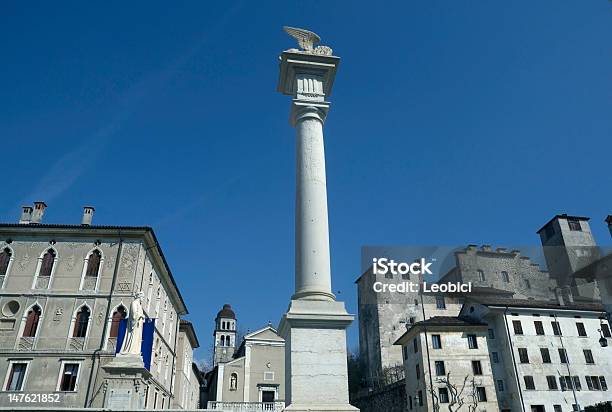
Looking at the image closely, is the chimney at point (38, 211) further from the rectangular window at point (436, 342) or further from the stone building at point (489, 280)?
the stone building at point (489, 280)

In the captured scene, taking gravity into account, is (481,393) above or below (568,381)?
below

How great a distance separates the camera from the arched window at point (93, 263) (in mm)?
29484

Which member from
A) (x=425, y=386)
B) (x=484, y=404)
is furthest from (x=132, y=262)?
(x=484, y=404)

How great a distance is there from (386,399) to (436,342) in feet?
46.0

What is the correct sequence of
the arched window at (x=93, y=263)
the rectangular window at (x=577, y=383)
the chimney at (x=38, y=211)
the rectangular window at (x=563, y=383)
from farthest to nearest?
the rectangular window at (x=577, y=383)
the rectangular window at (x=563, y=383)
the chimney at (x=38, y=211)
the arched window at (x=93, y=263)

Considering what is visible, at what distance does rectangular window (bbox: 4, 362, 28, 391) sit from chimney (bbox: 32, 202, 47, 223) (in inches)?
414

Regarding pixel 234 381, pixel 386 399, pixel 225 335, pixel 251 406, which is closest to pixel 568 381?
pixel 386 399

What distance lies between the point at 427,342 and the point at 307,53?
3703 cm

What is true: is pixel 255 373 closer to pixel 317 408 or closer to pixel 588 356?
pixel 588 356

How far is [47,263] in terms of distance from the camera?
97.3 feet

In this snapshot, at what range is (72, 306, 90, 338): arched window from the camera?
27.7 m

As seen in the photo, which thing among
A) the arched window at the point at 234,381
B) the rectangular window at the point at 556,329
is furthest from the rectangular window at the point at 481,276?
the arched window at the point at 234,381

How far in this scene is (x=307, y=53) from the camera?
1448 centimetres

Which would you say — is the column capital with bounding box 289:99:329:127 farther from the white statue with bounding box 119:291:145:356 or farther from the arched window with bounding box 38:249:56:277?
the arched window with bounding box 38:249:56:277
